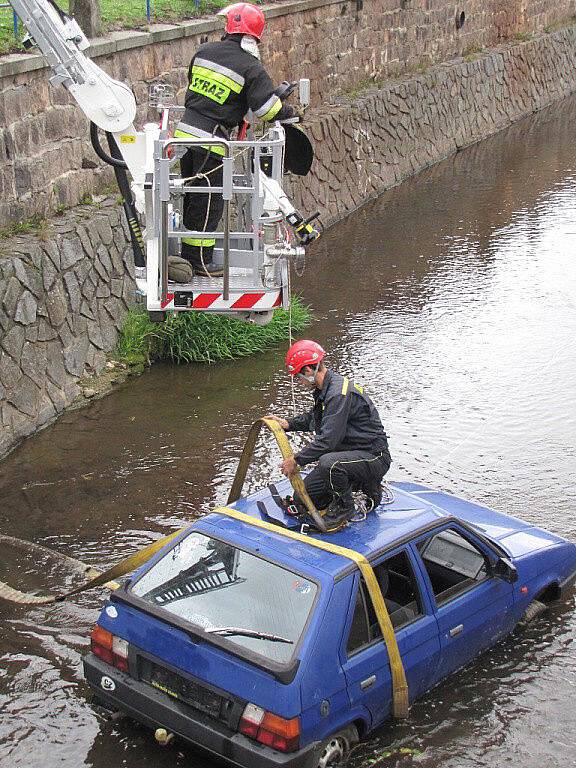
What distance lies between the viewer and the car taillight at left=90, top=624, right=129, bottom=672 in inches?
238

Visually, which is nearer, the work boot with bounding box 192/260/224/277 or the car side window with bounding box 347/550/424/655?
the car side window with bounding box 347/550/424/655

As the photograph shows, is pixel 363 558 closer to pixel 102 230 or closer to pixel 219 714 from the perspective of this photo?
pixel 219 714

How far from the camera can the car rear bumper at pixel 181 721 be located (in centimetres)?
547

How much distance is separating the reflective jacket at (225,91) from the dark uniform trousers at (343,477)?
3541 mm

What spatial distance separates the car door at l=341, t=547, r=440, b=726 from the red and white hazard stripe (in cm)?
327

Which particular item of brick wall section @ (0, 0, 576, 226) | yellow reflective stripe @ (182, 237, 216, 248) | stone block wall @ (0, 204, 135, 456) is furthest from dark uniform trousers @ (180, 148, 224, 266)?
brick wall section @ (0, 0, 576, 226)

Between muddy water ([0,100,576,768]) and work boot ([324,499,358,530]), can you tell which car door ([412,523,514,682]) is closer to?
muddy water ([0,100,576,768])

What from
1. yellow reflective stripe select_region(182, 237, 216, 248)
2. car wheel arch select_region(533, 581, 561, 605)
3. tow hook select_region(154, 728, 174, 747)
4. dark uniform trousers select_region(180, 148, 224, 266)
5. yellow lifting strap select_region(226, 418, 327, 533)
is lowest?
car wheel arch select_region(533, 581, 561, 605)

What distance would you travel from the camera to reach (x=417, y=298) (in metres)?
14.4

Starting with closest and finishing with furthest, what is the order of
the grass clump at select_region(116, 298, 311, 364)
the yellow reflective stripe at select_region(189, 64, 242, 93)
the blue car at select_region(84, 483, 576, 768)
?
the blue car at select_region(84, 483, 576, 768) → the yellow reflective stripe at select_region(189, 64, 242, 93) → the grass clump at select_region(116, 298, 311, 364)

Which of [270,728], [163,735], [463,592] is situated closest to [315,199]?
[463,592]

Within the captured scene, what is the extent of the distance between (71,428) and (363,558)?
5.01m

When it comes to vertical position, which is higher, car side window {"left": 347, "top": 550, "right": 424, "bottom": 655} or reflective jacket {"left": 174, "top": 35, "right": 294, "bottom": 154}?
reflective jacket {"left": 174, "top": 35, "right": 294, "bottom": 154}

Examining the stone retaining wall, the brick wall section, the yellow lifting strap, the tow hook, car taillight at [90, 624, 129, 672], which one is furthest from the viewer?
the brick wall section
